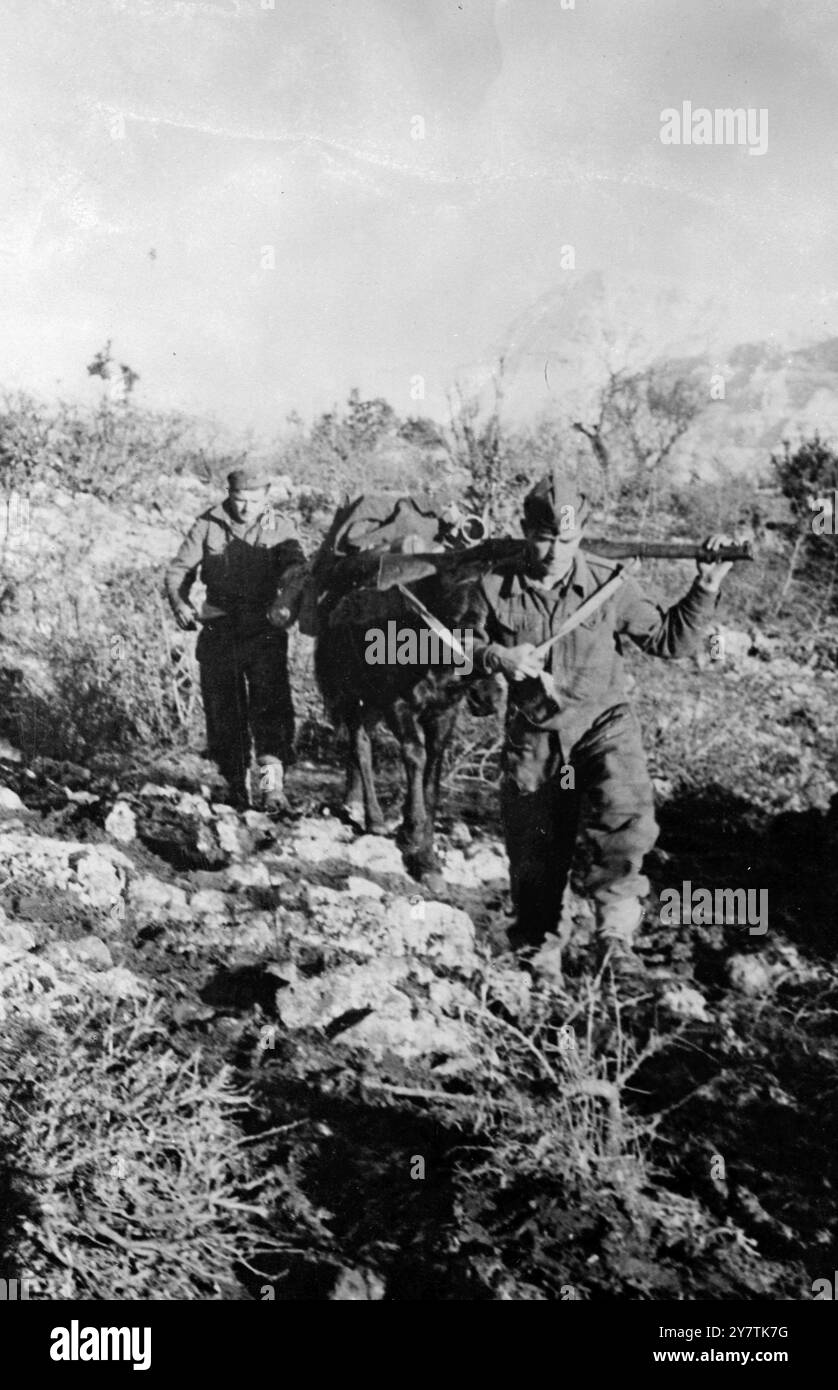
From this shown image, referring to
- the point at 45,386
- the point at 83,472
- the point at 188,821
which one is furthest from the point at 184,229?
the point at 188,821

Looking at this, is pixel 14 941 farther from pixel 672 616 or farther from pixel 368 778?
pixel 672 616

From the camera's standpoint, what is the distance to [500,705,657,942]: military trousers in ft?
10.8

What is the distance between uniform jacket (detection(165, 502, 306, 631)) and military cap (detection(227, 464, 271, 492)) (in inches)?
4.5

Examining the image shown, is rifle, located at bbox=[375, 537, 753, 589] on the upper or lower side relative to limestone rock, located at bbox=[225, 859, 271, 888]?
upper

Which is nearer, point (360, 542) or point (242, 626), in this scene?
point (360, 542)

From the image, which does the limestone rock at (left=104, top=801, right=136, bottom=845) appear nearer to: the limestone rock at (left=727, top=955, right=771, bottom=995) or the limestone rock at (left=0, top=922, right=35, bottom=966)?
the limestone rock at (left=0, top=922, right=35, bottom=966)

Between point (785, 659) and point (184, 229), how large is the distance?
9.14 ft

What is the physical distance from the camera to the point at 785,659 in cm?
374

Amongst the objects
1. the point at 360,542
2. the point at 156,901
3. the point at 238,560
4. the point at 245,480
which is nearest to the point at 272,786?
the point at 156,901

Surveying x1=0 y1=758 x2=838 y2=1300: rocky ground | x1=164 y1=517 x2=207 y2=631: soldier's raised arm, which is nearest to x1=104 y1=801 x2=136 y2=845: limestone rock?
x1=0 y1=758 x2=838 y2=1300: rocky ground

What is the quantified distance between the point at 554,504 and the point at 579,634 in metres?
0.44

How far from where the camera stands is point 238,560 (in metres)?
3.95
